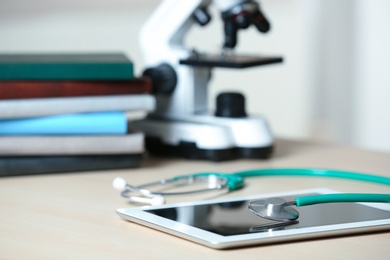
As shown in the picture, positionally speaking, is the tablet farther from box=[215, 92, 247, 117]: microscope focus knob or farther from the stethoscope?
box=[215, 92, 247, 117]: microscope focus knob

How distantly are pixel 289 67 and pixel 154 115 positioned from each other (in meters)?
0.85

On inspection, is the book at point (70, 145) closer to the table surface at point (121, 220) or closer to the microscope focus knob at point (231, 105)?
the table surface at point (121, 220)

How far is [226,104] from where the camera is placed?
120cm

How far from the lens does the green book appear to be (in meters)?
1.08

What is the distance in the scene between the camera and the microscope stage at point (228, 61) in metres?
1.16

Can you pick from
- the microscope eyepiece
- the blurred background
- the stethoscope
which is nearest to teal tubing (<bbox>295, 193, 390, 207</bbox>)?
the stethoscope

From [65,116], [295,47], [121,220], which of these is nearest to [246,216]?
[121,220]

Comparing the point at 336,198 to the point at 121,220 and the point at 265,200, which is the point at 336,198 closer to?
the point at 265,200

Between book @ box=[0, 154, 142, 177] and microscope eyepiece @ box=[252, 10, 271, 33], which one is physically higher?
microscope eyepiece @ box=[252, 10, 271, 33]

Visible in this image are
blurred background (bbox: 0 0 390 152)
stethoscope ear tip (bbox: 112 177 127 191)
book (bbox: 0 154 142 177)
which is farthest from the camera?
blurred background (bbox: 0 0 390 152)

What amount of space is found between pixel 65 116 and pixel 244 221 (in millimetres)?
392

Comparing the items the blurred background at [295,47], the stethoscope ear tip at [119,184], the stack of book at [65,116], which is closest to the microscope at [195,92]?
the stack of book at [65,116]

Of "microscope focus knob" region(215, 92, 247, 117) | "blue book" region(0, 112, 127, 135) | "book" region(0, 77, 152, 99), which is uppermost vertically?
"book" region(0, 77, 152, 99)

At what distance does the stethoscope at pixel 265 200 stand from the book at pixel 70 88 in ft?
0.57
